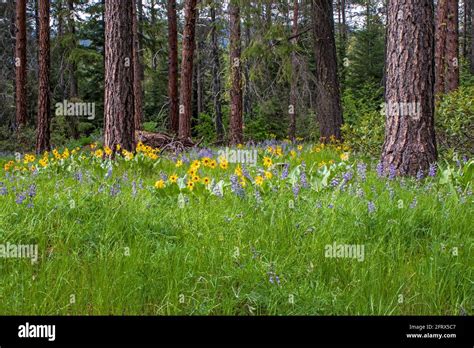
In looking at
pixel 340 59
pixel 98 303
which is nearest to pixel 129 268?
pixel 98 303

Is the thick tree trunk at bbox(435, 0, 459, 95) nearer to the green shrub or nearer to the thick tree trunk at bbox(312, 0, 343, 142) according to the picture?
the thick tree trunk at bbox(312, 0, 343, 142)

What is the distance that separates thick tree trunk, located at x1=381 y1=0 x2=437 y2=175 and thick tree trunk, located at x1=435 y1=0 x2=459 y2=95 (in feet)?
33.9

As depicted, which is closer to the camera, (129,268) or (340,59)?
(129,268)

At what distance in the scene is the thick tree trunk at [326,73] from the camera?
12125 millimetres

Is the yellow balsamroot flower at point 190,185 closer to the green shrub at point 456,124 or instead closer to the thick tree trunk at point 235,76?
the green shrub at point 456,124

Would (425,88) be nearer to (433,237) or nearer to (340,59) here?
(433,237)

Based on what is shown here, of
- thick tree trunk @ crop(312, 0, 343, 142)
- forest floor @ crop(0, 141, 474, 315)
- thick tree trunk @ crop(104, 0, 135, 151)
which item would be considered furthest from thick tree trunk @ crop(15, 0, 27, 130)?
forest floor @ crop(0, 141, 474, 315)

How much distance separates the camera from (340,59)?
3497 centimetres

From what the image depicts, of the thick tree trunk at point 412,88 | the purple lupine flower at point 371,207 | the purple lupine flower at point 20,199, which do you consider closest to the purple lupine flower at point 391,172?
the thick tree trunk at point 412,88

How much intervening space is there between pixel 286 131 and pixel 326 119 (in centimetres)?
1658

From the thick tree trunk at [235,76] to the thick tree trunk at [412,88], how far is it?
6890 mm

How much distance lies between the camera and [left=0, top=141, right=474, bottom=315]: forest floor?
326 cm

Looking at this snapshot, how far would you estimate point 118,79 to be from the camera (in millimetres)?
9203

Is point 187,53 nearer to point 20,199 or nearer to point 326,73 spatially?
point 326,73
